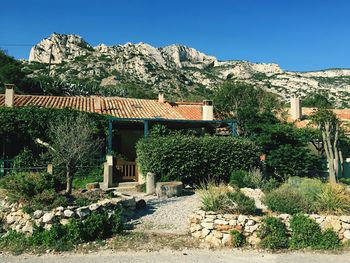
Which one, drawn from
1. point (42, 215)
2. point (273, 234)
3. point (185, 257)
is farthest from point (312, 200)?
point (42, 215)

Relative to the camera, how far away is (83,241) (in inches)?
321

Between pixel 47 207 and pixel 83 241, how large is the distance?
5.13ft

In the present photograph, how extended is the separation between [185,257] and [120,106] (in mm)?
16029

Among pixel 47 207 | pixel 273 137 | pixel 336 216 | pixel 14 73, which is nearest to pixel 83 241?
pixel 47 207

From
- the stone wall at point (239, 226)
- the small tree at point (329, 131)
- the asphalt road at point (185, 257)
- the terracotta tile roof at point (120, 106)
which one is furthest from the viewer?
the terracotta tile roof at point (120, 106)

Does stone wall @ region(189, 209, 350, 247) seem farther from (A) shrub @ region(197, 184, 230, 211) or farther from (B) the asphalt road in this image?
(B) the asphalt road

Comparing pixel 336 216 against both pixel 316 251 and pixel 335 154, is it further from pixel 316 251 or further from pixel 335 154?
pixel 335 154

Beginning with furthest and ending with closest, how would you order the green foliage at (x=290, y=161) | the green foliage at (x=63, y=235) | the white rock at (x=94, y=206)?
the green foliage at (x=290, y=161) < the white rock at (x=94, y=206) < the green foliage at (x=63, y=235)

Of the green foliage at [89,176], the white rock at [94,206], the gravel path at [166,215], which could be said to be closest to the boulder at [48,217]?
the white rock at [94,206]

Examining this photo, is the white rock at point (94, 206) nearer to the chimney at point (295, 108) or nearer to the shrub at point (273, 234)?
the shrub at point (273, 234)

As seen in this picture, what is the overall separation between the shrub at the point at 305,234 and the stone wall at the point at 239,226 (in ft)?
0.71

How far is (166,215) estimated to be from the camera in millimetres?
10477

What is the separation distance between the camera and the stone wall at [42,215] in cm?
849

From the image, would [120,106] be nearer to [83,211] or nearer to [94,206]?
[94,206]
